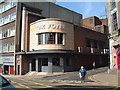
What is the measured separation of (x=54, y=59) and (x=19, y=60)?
7.51 meters

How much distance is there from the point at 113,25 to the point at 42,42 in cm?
1239

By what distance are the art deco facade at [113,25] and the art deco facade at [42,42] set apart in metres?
8.10

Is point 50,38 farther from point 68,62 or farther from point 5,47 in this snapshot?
point 5,47

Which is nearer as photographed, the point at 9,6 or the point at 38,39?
the point at 38,39

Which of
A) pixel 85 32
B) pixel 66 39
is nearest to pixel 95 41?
pixel 85 32

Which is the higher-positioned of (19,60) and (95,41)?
(95,41)

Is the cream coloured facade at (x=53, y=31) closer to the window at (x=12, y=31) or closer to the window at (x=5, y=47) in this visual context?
the window at (x=12, y=31)

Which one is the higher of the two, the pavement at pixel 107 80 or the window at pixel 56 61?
the window at pixel 56 61

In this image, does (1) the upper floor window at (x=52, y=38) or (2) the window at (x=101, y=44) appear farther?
(2) the window at (x=101, y=44)

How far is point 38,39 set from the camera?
1564 inches

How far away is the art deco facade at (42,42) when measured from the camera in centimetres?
3847

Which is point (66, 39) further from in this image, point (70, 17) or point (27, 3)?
point (70, 17)

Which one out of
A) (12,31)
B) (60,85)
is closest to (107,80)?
(60,85)

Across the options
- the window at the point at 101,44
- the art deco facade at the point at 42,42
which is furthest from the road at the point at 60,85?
the window at the point at 101,44
